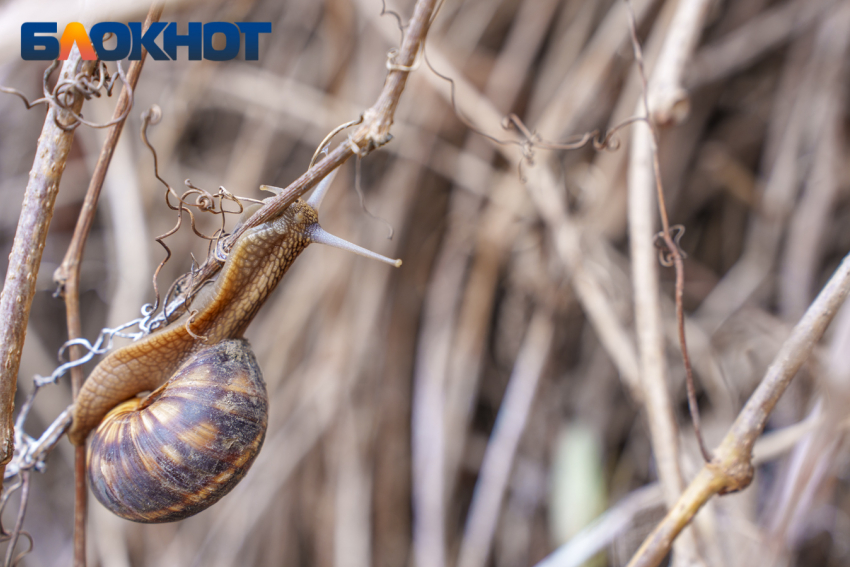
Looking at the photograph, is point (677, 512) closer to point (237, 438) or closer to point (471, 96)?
point (237, 438)

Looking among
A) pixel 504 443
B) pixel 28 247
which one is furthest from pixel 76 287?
pixel 504 443

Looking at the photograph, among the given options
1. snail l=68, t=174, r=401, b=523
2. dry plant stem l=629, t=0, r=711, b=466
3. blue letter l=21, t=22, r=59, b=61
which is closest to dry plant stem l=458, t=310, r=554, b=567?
dry plant stem l=629, t=0, r=711, b=466

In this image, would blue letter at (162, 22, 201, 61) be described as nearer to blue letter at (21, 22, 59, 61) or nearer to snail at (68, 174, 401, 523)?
blue letter at (21, 22, 59, 61)

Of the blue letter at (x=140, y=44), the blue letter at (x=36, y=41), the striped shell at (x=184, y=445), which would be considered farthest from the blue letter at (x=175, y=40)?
the striped shell at (x=184, y=445)

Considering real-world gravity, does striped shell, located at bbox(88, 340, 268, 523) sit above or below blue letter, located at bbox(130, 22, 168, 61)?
below

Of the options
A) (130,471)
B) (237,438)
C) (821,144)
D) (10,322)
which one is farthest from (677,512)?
(821,144)

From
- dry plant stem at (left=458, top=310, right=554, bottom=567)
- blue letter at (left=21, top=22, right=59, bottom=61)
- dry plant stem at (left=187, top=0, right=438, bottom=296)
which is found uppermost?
blue letter at (left=21, top=22, right=59, bottom=61)

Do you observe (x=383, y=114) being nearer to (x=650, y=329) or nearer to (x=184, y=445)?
(x=184, y=445)
